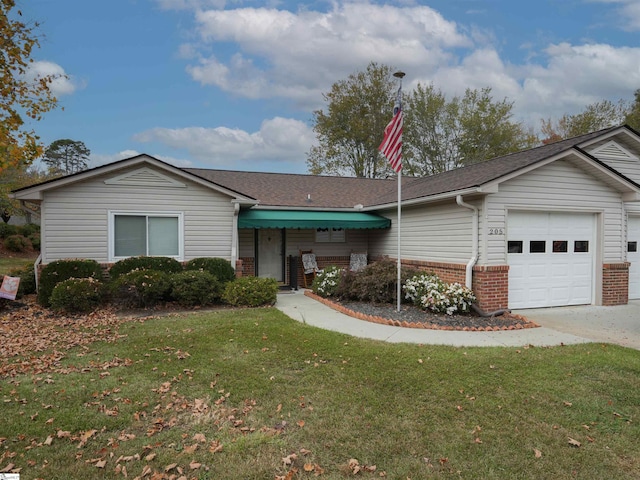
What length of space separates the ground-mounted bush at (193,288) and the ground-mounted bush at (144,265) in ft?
3.41

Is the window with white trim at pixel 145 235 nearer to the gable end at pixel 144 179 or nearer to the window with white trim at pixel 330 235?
the gable end at pixel 144 179

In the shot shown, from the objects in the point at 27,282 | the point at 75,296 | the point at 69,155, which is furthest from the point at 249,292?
the point at 69,155

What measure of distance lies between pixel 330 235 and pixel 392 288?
237 inches

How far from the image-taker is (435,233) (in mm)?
11742

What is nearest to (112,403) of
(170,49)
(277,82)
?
(170,49)

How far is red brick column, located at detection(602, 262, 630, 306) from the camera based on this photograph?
11.1 metres

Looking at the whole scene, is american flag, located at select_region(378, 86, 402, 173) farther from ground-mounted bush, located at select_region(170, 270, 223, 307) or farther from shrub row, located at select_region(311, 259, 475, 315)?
ground-mounted bush, located at select_region(170, 270, 223, 307)

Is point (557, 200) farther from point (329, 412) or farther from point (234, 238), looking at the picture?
point (234, 238)

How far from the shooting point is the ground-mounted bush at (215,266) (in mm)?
11641

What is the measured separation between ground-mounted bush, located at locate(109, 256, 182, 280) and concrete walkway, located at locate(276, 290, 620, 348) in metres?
3.80

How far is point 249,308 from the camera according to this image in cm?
1033

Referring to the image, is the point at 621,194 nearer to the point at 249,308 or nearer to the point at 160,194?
the point at 249,308

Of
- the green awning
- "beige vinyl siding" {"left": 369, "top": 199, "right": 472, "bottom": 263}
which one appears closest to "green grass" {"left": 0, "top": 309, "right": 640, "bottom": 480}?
"beige vinyl siding" {"left": 369, "top": 199, "right": 472, "bottom": 263}

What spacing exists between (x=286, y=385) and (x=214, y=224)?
8313 mm
